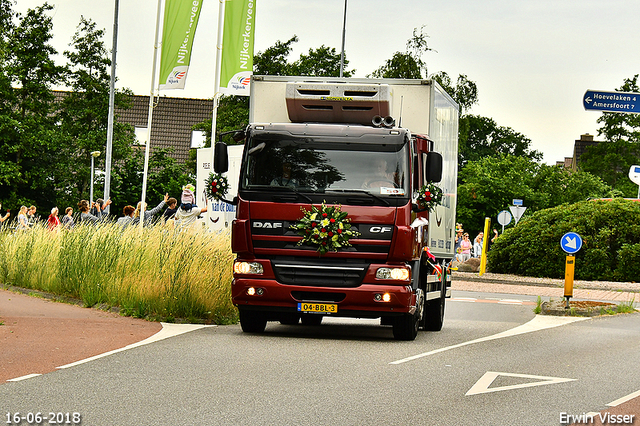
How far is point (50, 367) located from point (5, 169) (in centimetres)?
4557

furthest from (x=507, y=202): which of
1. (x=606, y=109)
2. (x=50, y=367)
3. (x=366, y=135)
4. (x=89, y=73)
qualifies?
(x=50, y=367)

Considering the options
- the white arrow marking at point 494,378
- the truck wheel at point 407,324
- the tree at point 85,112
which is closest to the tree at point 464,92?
the tree at point 85,112

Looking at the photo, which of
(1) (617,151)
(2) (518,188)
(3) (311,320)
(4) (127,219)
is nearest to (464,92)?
(2) (518,188)

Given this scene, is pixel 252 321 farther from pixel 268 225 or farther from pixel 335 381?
pixel 335 381

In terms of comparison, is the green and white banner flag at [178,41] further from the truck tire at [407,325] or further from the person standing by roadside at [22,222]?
the truck tire at [407,325]

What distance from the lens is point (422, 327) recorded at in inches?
579

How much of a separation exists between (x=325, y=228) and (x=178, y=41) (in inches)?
455

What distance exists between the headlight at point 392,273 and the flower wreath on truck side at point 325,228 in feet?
1.67

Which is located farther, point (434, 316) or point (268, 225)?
point (434, 316)

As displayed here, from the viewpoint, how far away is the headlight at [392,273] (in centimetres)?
1170

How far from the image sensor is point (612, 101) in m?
16.0

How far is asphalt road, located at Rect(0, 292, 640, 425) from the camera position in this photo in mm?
7195

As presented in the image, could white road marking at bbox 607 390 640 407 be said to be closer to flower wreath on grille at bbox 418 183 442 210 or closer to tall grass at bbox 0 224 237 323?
flower wreath on grille at bbox 418 183 442 210

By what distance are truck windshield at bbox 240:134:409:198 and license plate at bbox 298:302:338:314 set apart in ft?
4.48
